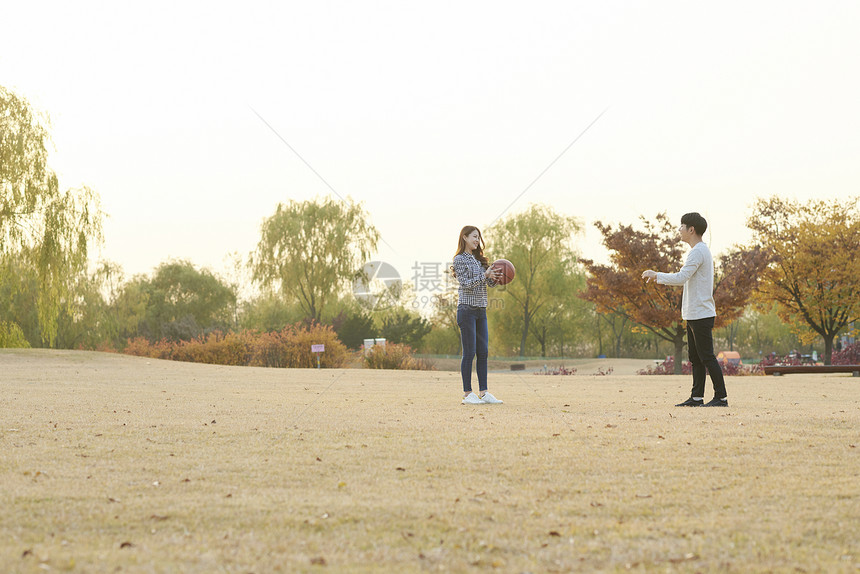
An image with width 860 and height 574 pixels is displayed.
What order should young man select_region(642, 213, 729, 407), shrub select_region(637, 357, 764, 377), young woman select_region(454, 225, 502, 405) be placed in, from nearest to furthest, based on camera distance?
young man select_region(642, 213, 729, 407) < young woman select_region(454, 225, 502, 405) < shrub select_region(637, 357, 764, 377)

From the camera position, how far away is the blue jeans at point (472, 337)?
8.41 m

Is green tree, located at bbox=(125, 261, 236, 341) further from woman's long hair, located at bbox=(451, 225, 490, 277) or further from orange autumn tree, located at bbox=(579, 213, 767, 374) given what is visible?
woman's long hair, located at bbox=(451, 225, 490, 277)

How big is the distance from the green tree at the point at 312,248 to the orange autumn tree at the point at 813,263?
2086cm

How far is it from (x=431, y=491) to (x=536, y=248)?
4355cm

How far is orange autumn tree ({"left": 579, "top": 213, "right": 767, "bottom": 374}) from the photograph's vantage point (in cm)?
2195

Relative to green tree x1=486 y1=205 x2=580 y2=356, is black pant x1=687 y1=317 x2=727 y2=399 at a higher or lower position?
lower

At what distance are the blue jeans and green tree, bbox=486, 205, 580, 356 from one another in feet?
124

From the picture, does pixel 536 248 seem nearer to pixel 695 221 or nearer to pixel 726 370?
pixel 726 370

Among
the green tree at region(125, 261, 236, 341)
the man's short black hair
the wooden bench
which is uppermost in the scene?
the green tree at region(125, 261, 236, 341)

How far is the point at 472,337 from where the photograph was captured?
8422 mm

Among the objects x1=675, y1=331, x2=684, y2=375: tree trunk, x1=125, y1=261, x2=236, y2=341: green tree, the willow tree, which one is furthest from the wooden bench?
x1=125, y1=261, x2=236, y2=341: green tree

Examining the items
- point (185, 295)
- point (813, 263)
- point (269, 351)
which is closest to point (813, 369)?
point (813, 263)

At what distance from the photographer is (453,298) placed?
5075cm

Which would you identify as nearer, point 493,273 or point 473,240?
point 493,273
